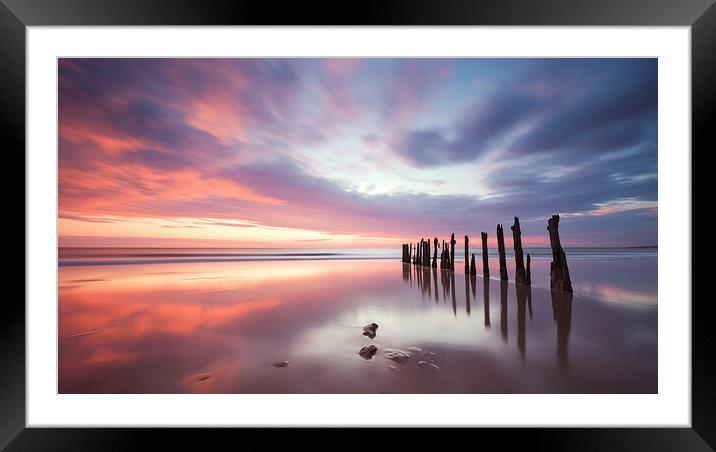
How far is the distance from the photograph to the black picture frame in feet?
1.61

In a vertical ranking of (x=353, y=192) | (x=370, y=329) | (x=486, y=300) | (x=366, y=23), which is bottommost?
(x=486, y=300)

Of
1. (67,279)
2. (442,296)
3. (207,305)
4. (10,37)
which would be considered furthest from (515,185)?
(67,279)

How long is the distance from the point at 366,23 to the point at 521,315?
15.6 ft

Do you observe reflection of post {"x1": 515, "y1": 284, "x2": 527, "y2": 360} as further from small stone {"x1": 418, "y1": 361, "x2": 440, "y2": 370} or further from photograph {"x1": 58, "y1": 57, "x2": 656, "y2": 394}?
small stone {"x1": 418, "y1": 361, "x2": 440, "y2": 370}

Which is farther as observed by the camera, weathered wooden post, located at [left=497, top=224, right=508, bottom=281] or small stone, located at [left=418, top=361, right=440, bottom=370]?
weathered wooden post, located at [left=497, top=224, right=508, bottom=281]

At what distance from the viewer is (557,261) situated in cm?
635

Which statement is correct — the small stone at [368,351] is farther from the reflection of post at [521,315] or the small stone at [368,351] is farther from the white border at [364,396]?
the reflection of post at [521,315]

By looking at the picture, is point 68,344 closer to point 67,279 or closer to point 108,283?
point 108,283

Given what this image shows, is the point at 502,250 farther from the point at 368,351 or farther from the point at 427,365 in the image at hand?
the point at 368,351

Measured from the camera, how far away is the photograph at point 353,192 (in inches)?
104

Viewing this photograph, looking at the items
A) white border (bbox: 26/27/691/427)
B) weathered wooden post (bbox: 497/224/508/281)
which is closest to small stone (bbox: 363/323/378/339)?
white border (bbox: 26/27/691/427)

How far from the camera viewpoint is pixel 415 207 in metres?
7.54

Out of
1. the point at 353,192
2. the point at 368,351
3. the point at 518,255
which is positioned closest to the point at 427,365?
the point at 368,351

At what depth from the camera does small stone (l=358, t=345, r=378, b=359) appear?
2827 mm
